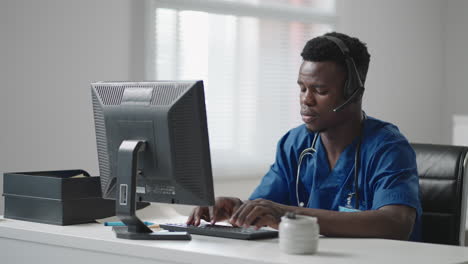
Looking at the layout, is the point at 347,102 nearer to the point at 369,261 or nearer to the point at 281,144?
the point at 281,144

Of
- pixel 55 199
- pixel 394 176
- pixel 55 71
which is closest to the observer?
pixel 394 176

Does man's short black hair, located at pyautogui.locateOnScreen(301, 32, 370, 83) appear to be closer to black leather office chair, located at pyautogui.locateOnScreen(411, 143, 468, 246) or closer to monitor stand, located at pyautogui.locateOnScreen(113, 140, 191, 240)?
black leather office chair, located at pyautogui.locateOnScreen(411, 143, 468, 246)

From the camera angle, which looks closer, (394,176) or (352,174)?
(394,176)

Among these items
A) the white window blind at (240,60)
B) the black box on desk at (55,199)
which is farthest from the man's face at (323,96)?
the white window blind at (240,60)

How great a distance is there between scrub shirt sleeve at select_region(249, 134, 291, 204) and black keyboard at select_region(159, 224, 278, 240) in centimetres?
37

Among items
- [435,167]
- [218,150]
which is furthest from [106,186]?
[218,150]

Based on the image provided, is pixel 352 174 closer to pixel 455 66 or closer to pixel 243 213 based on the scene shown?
pixel 243 213

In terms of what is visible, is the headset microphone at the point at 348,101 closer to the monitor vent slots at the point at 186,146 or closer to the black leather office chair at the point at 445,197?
the black leather office chair at the point at 445,197

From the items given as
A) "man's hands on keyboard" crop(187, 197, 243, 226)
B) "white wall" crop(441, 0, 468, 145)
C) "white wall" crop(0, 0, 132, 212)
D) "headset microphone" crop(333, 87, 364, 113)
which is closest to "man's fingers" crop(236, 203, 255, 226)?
"man's hands on keyboard" crop(187, 197, 243, 226)

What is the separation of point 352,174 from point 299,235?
0.62 metres

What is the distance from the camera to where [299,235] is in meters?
1.57

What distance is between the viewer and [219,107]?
4199 mm

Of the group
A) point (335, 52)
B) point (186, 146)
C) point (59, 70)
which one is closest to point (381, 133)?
point (335, 52)

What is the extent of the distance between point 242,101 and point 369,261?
9.35ft
